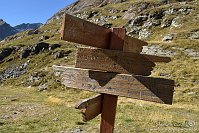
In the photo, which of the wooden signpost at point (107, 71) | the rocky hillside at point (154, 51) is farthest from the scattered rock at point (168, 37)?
the wooden signpost at point (107, 71)

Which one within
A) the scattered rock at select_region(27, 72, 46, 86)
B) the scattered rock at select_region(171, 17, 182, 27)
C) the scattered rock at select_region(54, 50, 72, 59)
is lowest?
the scattered rock at select_region(27, 72, 46, 86)

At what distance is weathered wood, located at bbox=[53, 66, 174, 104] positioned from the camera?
6129 mm

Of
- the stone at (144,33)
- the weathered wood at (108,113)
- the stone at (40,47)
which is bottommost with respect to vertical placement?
the weathered wood at (108,113)

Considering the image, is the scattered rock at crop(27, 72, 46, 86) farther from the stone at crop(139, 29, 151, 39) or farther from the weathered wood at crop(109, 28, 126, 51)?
the weathered wood at crop(109, 28, 126, 51)

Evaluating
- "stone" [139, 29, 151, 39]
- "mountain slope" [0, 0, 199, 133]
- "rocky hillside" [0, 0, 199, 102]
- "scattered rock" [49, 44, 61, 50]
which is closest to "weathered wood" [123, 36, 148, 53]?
"mountain slope" [0, 0, 199, 133]

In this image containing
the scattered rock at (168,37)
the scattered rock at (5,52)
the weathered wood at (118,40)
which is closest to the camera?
the weathered wood at (118,40)

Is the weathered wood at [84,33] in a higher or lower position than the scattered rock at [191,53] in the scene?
lower

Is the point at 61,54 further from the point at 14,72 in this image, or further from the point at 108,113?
the point at 108,113

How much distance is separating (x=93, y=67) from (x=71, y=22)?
1.26 meters

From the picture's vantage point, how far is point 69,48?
97.5 metres

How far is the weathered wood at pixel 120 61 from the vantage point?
6840 mm

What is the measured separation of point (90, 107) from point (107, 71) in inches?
34.2

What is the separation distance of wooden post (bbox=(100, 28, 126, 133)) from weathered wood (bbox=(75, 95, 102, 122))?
120 millimetres

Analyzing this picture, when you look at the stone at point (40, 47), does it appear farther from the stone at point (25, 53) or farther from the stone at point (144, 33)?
the stone at point (144, 33)
